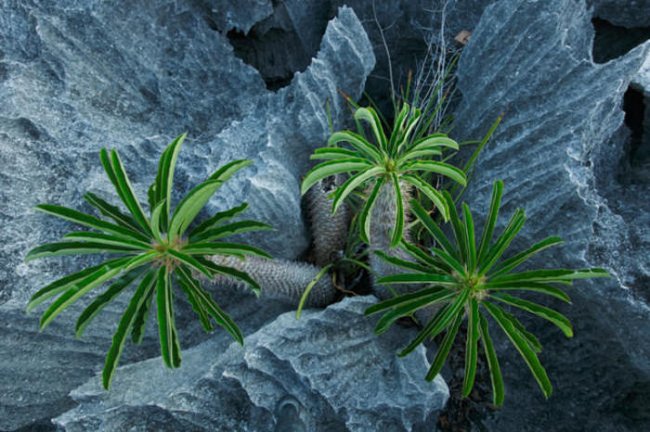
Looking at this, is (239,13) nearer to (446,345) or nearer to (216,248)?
(216,248)

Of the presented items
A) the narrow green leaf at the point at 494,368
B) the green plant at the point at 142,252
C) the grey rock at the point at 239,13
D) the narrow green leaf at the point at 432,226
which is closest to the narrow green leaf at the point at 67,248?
the green plant at the point at 142,252

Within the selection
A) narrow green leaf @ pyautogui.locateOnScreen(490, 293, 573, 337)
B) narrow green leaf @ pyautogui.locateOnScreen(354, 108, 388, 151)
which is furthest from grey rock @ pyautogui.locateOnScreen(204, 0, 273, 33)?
narrow green leaf @ pyautogui.locateOnScreen(490, 293, 573, 337)

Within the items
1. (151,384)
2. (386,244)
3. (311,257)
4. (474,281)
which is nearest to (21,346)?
(151,384)

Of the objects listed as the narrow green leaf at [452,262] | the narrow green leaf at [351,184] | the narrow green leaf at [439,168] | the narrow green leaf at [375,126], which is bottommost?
the narrow green leaf at [452,262]

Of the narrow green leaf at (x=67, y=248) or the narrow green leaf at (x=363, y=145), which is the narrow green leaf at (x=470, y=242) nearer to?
the narrow green leaf at (x=363, y=145)

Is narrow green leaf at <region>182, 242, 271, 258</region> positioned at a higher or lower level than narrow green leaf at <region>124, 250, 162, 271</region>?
higher

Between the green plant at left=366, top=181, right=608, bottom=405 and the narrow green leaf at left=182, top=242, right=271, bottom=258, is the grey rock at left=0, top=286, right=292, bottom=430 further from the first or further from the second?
the green plant at left=366, top=181, right=608, bottom=405

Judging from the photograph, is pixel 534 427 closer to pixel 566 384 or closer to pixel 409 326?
pixel 566 384
